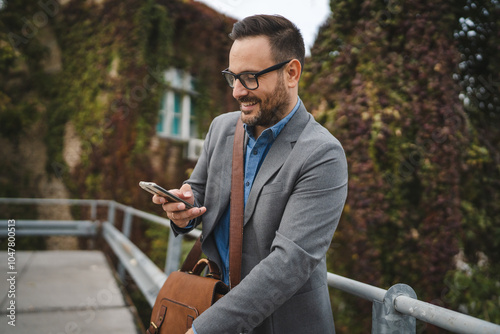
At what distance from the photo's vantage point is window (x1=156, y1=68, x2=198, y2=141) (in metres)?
10.9

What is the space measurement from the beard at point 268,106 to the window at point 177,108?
372 inches

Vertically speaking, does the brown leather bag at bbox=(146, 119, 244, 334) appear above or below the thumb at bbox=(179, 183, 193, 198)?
below

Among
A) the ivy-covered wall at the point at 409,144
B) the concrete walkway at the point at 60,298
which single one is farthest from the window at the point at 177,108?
the ivy-covered wall at the point at 409,144

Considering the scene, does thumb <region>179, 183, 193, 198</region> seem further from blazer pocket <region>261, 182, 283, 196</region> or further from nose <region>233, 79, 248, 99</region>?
nose <region>233, 79, 248, 99</region>

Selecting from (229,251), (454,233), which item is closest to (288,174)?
(229,251)

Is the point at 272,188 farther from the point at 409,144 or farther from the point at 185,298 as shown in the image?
the point at 409,144

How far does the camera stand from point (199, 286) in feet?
5.01

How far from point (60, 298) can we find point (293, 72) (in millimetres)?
4195

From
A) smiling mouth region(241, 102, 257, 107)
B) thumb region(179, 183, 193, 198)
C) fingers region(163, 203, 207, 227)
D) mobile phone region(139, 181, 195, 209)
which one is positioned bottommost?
fingers region(163, 203, 207, 227)

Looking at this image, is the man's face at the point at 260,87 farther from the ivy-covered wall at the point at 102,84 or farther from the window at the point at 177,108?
the window at the point at 177,108

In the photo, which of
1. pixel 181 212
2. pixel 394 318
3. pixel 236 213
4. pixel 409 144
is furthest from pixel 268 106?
pixel 409 144

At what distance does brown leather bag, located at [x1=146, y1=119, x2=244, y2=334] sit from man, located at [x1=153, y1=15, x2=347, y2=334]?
0.12ft

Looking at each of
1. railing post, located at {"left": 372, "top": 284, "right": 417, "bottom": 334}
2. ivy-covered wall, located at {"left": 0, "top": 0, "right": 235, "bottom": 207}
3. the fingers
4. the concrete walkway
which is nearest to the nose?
the fingers

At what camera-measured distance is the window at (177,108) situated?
35.6 ft
